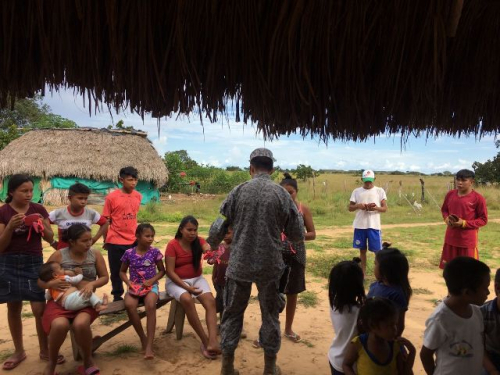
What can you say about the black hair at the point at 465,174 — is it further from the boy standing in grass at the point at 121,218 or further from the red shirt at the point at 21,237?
the red shirt at the point at 21,237

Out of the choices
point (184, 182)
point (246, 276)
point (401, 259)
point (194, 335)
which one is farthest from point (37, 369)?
point (184, 182)

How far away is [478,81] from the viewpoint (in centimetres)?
225

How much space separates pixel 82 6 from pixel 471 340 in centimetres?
247

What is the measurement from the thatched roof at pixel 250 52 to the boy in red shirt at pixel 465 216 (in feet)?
6.76

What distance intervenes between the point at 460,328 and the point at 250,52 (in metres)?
1.76

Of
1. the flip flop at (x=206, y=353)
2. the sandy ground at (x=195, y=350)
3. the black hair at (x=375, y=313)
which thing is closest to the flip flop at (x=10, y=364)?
the sandy ground at (x=195, y=350)

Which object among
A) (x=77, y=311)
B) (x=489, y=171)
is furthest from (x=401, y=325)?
(x=489, y=171)

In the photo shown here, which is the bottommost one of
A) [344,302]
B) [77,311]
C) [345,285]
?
[77,311]

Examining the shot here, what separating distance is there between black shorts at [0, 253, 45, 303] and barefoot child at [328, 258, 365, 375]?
239 centimetres

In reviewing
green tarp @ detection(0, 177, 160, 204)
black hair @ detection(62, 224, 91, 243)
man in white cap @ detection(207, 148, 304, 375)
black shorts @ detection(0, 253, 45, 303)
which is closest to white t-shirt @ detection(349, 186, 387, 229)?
man in white cap @ detection(207, 148, 304, 375)

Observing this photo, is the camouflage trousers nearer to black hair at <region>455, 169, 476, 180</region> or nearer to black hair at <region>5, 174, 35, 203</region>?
black hair at <region>5, 174, 35, 203</region>

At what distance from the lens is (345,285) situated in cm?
221

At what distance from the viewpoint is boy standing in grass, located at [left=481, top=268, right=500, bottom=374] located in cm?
201

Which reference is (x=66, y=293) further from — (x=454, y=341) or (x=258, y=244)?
(x=454, y=341)
